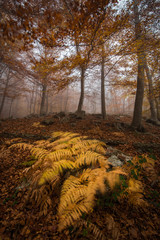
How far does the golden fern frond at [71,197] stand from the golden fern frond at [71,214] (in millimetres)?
53

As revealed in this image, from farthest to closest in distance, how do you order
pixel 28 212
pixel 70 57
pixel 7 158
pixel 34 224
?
pixel 70 57, pixel 7 158, pixel 28 212, pixel 34 224

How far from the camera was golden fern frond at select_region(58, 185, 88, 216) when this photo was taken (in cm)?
160

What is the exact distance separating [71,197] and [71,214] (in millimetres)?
220

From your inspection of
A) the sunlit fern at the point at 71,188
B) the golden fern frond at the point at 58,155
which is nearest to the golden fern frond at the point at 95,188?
the sunlit fern at the point at 71,188

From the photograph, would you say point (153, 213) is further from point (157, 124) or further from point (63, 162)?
point (157, 124)

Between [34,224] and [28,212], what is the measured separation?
0.80 feet

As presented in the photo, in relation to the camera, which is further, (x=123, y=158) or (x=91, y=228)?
(x=123, y=158)

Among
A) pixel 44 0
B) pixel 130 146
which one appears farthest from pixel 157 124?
pixel 44 0

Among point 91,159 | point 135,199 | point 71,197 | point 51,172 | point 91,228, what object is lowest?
point 91,228

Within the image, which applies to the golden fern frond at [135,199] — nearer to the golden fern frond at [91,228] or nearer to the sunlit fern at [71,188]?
the sunlit fern at [71,188]

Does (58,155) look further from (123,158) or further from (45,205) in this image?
(123,158)

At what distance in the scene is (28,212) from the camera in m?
1.72

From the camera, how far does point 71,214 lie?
4.91ft

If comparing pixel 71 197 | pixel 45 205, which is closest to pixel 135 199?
pixel 71 197
